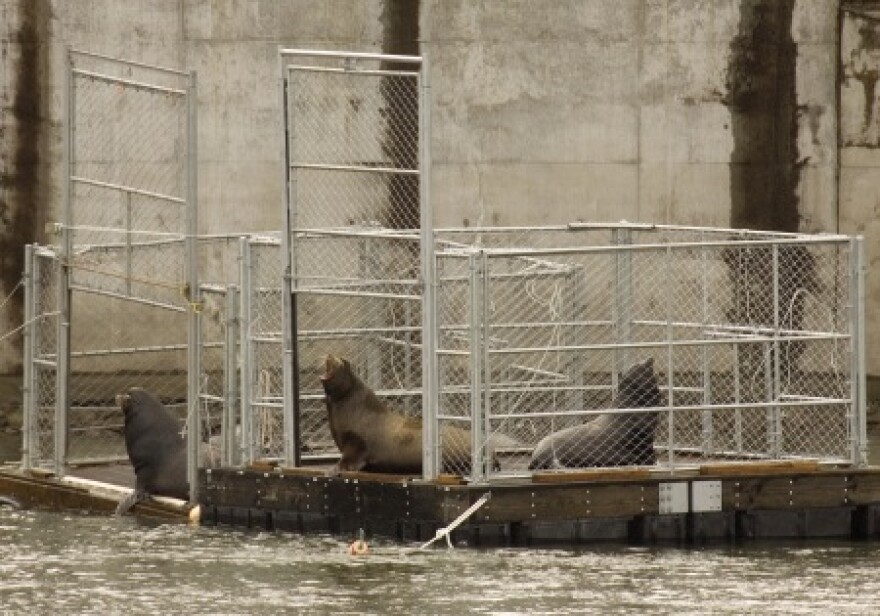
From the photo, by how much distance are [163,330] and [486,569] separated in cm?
1113

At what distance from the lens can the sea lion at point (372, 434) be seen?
23312mm

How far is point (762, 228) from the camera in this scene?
33.6 m

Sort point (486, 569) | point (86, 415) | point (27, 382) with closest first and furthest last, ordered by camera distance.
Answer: point (486, 569) < point (27, 382) < point (86, 415)

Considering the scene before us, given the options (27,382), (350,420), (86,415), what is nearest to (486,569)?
(350,420)

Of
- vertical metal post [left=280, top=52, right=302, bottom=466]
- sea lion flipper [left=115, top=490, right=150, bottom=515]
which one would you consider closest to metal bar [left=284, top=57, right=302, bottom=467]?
vertical metal post [left=280, top=52, right=302, bottom=466]

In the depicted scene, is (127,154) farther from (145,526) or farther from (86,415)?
(145,526)

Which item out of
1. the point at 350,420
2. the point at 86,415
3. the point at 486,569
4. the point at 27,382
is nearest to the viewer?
the point at 486,569

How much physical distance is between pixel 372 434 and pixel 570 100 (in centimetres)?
1046

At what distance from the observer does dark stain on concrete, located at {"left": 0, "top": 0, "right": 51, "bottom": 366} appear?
32719 millimetres

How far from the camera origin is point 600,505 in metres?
22.8

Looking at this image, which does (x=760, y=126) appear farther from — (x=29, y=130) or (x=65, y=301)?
(x=65, y=301)

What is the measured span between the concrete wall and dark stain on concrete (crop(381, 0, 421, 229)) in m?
0.03

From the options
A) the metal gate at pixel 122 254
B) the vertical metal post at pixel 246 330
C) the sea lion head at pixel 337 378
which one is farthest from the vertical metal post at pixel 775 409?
the metal gate at pixel 122 254

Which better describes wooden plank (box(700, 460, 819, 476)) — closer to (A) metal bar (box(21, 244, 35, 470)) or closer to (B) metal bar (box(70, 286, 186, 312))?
(B) metal bar (box(70, 286, 186, 312))
